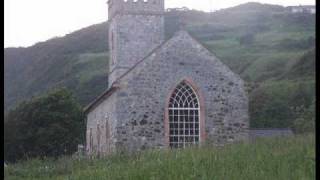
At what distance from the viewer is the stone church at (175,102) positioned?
26.3 m

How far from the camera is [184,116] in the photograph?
27.7m

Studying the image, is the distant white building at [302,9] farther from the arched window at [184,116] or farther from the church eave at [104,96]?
the arched window at [184,116]

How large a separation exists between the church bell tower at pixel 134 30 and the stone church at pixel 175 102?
6.33 metres

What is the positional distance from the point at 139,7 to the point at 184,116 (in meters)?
9.54

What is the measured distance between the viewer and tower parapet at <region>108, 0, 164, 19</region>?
35.4m

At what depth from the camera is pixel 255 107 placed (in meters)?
54.2

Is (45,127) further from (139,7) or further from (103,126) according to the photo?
(103,126)

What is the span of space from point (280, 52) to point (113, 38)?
175ft

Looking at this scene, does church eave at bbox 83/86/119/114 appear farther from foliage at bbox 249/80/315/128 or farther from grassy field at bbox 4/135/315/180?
foliage at bbox 249/80/315/128

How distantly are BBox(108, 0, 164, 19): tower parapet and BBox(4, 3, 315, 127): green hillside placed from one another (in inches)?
742

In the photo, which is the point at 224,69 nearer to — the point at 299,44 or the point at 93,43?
the point at 299,44

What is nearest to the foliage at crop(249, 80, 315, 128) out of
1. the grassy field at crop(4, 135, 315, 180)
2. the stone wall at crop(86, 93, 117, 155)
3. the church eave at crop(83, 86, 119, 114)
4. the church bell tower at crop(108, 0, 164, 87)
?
the church bell tower at crop(108, 0, 164, 87)

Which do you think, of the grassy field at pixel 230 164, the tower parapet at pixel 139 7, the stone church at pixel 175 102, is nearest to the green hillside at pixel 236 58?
the tower parapet at pixel 139 7
